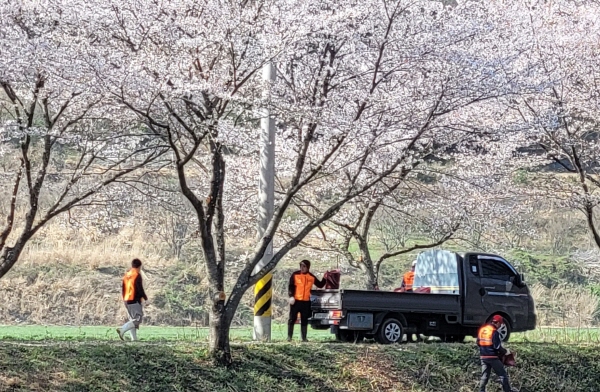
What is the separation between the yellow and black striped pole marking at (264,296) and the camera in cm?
1670

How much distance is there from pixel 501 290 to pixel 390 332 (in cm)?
291

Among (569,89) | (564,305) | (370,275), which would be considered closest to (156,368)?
(370,275)

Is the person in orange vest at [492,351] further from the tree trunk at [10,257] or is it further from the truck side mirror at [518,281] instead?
the tree trunk at [10,257]

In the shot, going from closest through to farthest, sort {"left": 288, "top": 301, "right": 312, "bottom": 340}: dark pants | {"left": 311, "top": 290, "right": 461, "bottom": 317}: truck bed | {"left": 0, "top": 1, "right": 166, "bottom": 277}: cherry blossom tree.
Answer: {"left": 0, "top": 1, "right": 166, "bottom": 277}: cherry blossom tree → {"left": 311, "top": 290, "right": 461, "bottom": 317}: truck bed → {"left": 288, "top": 301, "right": 312, "bottom": 340}: dark pants

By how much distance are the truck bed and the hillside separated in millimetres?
828

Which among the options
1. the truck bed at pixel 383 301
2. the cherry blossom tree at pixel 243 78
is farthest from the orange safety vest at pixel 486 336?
the cherry blossom tree at pixel 243 78

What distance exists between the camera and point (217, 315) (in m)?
14.8

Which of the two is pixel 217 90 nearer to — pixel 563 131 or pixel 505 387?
pixel 505 387

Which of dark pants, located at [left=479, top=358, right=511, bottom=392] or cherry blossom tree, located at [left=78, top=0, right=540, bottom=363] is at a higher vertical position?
cherry blossom tree, located at [left=78, top=0, right=540, bottom=363]

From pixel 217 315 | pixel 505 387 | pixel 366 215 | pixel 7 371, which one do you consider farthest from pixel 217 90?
pixel 366 215

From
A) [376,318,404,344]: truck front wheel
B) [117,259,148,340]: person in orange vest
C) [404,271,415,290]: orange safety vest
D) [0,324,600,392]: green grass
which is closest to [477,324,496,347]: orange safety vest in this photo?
[0,324,600,392]: green grass

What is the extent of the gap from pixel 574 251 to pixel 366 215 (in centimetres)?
1840

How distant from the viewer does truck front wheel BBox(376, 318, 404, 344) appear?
17.9m

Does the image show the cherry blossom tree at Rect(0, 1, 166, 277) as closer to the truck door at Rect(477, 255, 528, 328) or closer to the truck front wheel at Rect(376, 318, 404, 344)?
the truck front wheel at Rect(376, 318, 404, 344)
